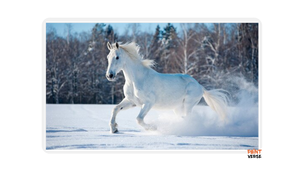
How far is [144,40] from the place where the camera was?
1533cm

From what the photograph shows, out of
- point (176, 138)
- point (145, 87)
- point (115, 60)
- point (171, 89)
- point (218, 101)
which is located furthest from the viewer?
point (218, 101)

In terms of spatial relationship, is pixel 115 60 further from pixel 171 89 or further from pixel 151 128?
pixel 151 128

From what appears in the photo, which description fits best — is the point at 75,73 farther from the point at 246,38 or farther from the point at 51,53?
the point at 246,38

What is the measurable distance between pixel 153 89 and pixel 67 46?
37.7ft

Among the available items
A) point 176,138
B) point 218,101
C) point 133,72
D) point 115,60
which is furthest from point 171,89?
point 218,101

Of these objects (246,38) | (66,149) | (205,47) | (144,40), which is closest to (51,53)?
(144,40)

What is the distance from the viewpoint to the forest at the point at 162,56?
13766 mm

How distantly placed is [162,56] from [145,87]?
11.6 m

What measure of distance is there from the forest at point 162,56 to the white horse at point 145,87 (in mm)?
8983

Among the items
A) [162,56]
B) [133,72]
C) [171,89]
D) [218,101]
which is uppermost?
[162,56]

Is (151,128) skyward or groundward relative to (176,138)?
skyward

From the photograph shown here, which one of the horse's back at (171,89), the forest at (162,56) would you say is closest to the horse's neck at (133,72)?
the horse's back at (171,89)

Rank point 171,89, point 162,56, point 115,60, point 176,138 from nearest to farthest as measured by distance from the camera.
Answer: point 176,138
point 115,60
point 171,89
point 162,56

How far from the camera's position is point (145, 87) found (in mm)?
4594
